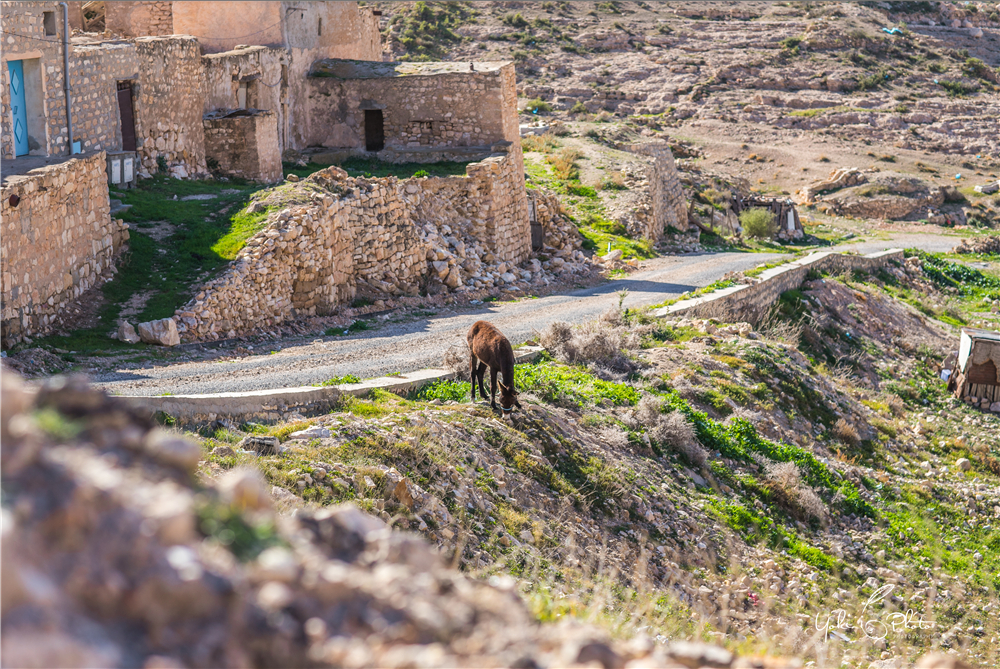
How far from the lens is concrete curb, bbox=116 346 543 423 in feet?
26.2

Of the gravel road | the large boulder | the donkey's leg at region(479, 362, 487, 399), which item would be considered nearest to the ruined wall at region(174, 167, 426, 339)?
the large boulder

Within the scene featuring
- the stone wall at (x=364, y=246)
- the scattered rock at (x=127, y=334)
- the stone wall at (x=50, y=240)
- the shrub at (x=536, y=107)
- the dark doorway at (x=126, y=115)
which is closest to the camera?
the stone wall at (x=50, y=240)

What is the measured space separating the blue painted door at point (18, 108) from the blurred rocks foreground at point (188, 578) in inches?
458

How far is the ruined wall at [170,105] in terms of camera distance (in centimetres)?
1712

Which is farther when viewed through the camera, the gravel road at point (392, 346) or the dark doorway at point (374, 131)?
the dark doorway at point (374, 131)

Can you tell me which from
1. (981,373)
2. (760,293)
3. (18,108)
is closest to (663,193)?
(760,293)

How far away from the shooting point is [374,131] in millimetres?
22844

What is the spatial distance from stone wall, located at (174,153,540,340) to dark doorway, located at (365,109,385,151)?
119 inches

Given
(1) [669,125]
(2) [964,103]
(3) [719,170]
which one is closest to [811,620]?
(3) [719,170]

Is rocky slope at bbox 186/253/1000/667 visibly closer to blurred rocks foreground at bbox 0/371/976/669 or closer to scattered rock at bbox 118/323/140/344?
blurred rocks foreground at bbox 0/371/976/669

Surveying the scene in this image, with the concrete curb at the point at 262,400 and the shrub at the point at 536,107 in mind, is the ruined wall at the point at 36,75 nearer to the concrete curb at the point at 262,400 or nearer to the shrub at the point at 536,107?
the concrete curb at the point at 262,400

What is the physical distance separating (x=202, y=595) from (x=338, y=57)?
24.5 metres

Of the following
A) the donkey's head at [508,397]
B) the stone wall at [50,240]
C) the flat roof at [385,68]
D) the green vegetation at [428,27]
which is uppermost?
the green vegetation at [428,27]

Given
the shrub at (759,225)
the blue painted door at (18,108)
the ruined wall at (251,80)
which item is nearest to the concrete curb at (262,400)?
the blue painted door at (18,108)
